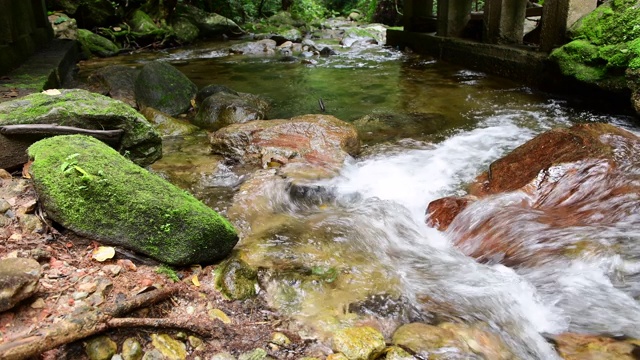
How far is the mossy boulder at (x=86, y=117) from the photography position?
148 inches

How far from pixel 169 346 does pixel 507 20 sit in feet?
34.6

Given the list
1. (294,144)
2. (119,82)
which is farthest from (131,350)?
(119,82)

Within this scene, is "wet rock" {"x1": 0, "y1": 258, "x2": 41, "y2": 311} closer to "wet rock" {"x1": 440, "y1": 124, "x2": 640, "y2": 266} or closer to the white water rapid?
the white water rapid

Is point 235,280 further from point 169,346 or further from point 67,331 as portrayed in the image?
point 67,331

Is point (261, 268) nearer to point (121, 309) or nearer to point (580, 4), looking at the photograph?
point (121, 309)

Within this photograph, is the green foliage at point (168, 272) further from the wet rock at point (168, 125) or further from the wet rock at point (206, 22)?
the wet rock at point (206, 22)

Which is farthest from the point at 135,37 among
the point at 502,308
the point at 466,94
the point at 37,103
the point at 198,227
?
the point at 502,308

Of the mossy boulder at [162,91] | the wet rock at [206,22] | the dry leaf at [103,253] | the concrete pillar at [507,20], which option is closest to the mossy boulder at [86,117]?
the dry leaf at [103,253]

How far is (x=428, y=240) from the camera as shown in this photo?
423 centimetres

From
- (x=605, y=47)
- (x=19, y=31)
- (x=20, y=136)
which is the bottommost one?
(x=20, y=136)

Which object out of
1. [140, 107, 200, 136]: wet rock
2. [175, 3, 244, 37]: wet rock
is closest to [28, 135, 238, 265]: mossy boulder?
[140, 107, 200, 136]: wet rock

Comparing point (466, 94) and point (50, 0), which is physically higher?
point (50, 0)

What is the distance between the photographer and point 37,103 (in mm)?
3883

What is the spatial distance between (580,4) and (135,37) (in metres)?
15.4
